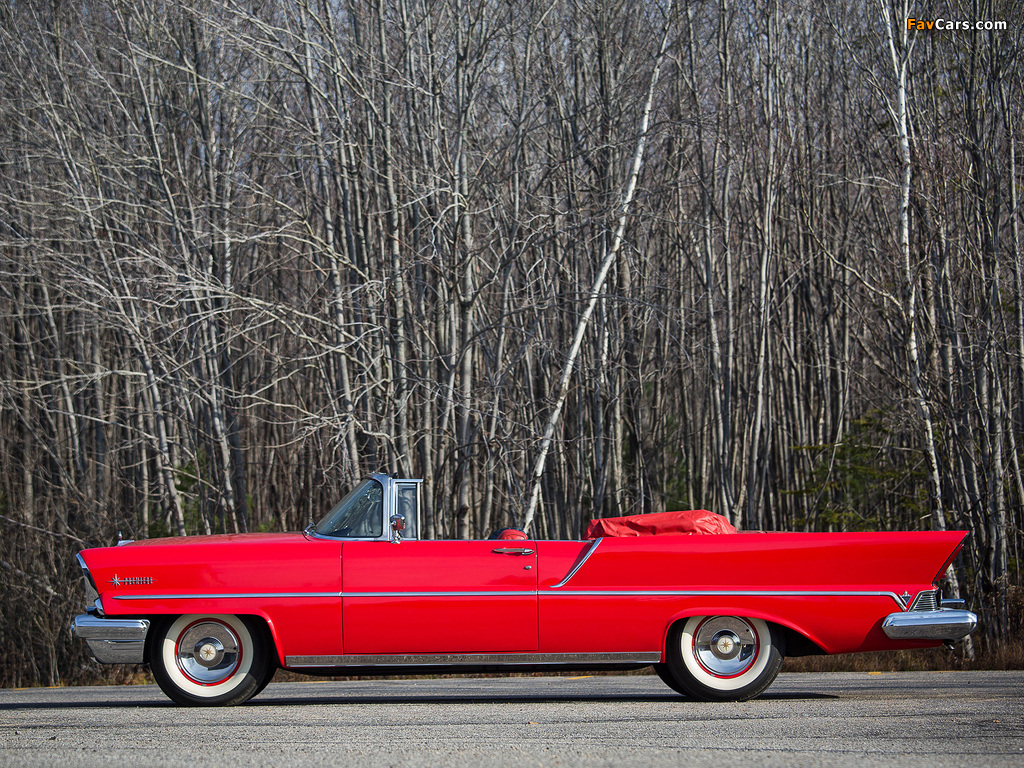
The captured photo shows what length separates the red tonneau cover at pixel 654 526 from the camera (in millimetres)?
5918

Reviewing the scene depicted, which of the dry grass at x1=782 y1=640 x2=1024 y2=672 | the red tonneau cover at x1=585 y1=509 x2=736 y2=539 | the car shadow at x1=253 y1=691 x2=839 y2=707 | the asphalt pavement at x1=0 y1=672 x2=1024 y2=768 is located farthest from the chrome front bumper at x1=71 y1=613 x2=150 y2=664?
the dry grass at x1=782 y1=640 x2=1024 y2=672

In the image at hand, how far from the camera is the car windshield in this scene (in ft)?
19.4

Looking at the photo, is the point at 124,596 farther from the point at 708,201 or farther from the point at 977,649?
the point at 708,201

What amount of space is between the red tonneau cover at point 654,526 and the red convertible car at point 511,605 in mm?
88

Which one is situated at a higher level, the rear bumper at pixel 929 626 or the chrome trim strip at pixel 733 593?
the chrome trim strip at pixel 733 593

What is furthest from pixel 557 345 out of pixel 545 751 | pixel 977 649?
pixel 545 751

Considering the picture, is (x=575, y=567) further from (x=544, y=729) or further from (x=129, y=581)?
(x=129, y=581)

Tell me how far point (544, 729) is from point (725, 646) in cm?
142

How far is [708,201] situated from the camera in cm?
1398

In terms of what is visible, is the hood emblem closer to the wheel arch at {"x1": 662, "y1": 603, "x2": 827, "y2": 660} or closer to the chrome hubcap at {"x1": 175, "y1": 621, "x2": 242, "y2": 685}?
the chrome hubcap at {"x1": 175, "y1": 621, "x2": 242, "y2": 685}

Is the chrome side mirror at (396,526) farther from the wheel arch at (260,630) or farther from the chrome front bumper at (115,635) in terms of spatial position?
the chrome front bumper at (115,635)

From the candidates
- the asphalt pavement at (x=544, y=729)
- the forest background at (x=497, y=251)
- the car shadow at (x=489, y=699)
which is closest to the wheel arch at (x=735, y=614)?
the asphalt pavement at (x=544, y=729)

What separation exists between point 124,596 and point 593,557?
261 centimetres

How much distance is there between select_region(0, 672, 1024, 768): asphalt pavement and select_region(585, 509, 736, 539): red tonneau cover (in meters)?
0.96
